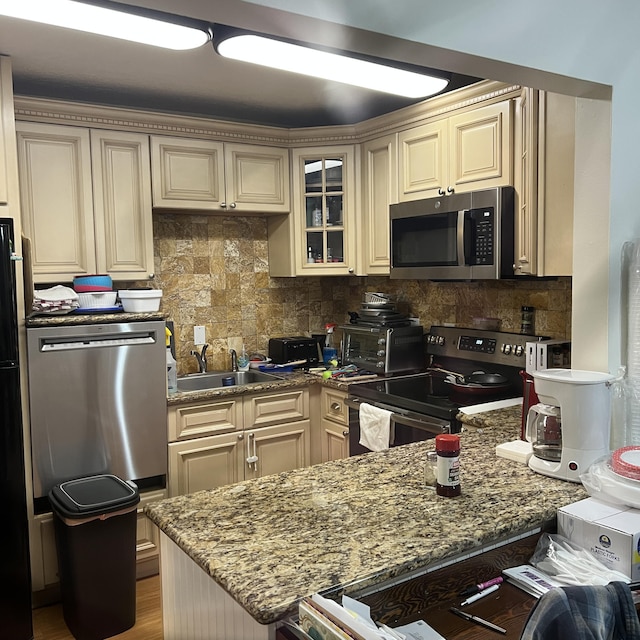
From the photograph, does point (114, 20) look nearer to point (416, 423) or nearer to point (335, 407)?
point (416, 423)

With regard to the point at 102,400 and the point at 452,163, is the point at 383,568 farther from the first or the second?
the point at 452,163

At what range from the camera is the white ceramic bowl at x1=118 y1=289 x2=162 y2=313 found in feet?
10.1

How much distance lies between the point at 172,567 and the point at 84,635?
52.8 inches

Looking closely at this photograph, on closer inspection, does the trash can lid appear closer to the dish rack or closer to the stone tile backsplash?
the stone tile backsplash

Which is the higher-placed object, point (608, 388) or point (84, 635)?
point (608, 388)

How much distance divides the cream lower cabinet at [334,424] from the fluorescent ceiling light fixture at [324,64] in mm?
1738

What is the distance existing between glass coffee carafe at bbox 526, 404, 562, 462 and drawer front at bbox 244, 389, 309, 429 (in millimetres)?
1816

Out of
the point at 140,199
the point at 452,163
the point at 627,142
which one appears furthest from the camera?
the point at 140,199

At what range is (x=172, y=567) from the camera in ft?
5.19

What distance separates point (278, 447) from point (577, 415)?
2.08m

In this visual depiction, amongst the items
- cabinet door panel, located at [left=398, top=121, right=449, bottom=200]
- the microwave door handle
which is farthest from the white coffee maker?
cabinet door panel, located at [left=398, top=121, right=449, bottom=200]

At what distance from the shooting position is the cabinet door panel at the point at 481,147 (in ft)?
9.16

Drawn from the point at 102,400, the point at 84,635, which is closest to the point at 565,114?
the point at 102,400

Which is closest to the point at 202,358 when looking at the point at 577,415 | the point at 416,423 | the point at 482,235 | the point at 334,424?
the point at 334,424
